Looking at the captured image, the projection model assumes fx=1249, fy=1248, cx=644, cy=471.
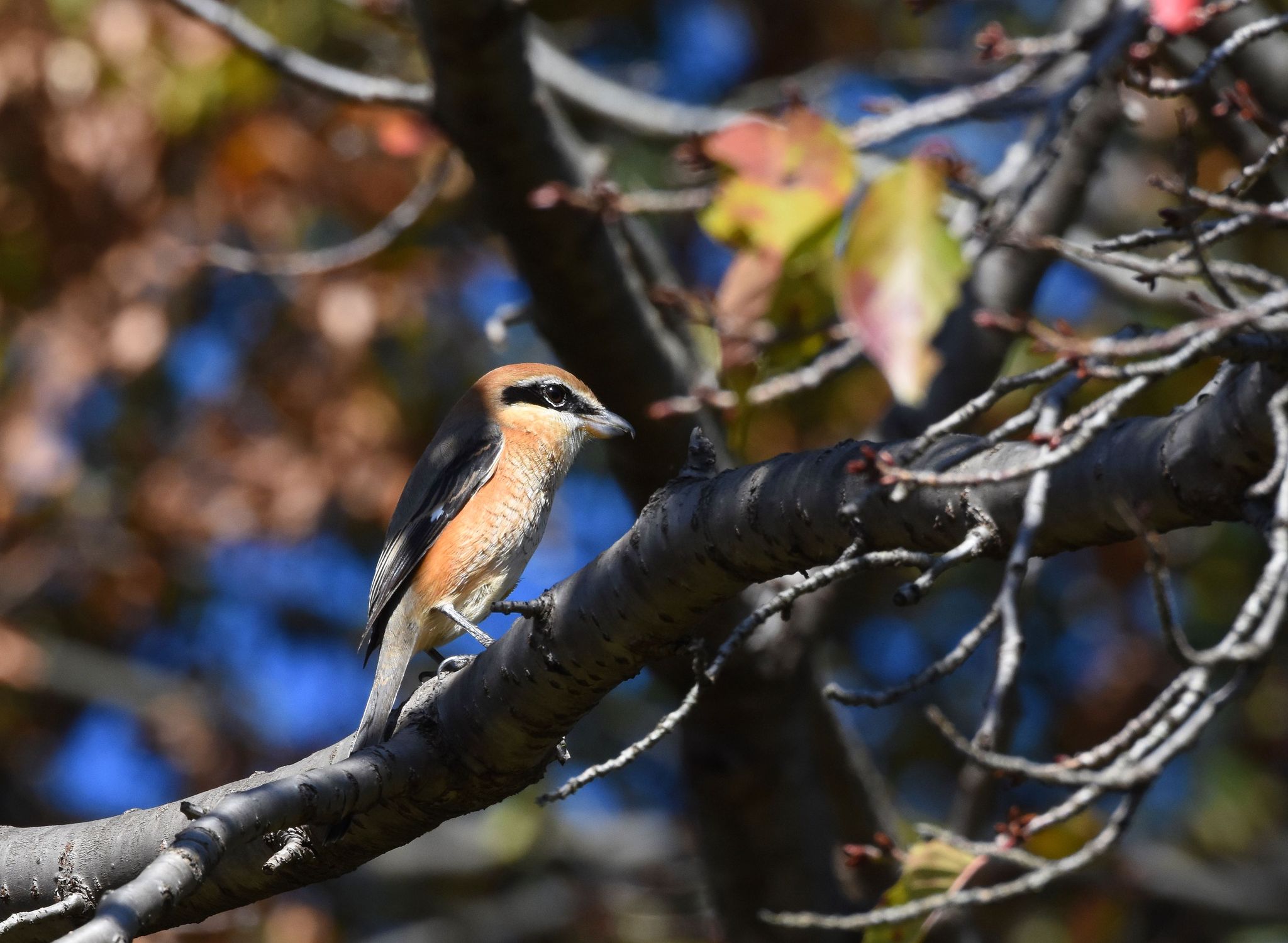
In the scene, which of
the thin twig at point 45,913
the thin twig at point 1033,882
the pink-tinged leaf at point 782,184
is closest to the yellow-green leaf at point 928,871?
the thin twig at point 1033,882

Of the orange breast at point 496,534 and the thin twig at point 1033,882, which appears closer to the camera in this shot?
the thin twig at point 1033,882

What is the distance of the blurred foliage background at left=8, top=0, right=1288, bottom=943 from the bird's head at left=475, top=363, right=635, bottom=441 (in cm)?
152

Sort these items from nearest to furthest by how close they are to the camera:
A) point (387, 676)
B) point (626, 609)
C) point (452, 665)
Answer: point (626, 609)
point (452, 665)
point (387, 676)

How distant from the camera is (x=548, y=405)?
15.7ft

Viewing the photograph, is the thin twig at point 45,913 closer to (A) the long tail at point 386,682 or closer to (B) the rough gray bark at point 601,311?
(A) the long tail at point 386,682

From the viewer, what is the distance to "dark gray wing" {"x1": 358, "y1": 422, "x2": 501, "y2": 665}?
4340 mm

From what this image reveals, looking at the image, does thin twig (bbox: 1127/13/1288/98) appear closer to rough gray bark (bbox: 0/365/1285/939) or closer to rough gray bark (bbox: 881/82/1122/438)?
rough gray bark (bbox: 0/365/1285/939)

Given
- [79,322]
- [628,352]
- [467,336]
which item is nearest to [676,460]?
[628,352]

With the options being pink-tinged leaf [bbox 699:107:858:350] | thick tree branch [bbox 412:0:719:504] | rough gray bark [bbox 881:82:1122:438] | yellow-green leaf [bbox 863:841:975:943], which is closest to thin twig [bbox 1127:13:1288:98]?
pink-tinged leaf [bbox 699:107:858:350]

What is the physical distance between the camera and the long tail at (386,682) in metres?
3.09

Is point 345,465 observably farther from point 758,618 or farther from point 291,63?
point 758,618

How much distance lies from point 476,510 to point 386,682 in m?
0.93

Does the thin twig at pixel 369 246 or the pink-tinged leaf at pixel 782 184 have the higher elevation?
the thin twig at pixel 369 246

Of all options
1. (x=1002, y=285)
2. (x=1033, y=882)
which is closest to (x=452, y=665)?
(x=1033, y=882)
